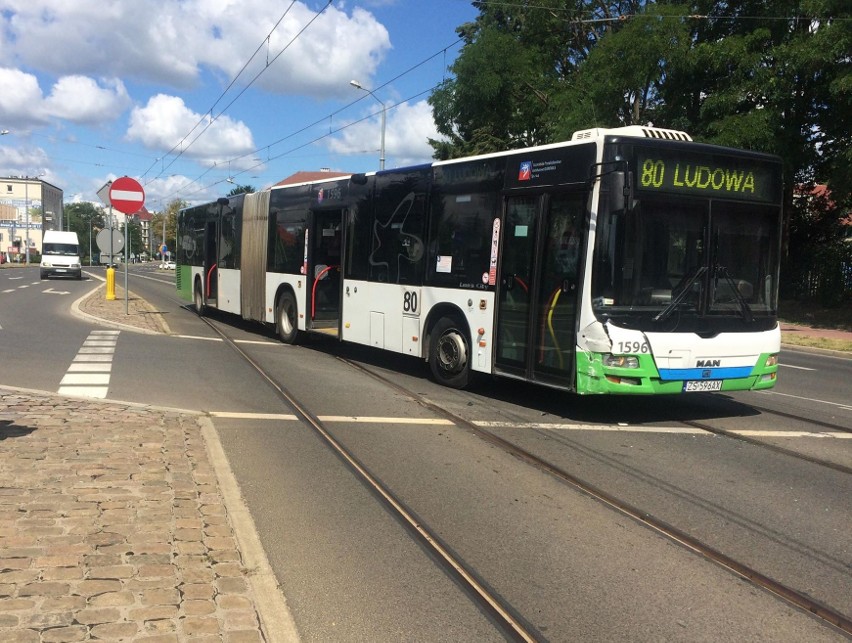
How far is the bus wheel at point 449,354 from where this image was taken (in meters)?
9.50

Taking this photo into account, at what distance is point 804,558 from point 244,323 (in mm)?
16429

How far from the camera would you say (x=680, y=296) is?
24.8 feet

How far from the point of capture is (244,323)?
19.2 metres

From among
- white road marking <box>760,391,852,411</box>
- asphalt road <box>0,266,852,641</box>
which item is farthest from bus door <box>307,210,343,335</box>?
white road marking <box>760,391,852,411</box>

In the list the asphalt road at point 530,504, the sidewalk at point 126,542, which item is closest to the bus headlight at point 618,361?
the asphalt road at point 530,504

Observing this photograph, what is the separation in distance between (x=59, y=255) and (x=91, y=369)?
35746 mm

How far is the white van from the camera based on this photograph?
4141cm

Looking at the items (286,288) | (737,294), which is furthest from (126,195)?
(737,294)

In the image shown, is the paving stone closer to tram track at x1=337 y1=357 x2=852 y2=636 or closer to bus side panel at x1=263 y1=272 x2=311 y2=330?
tram track at x1=337 y1=357 x2=852 y2=636

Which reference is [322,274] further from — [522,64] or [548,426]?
[522,64]

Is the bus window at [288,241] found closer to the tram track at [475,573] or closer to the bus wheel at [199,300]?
the bus wheel at [199,300]

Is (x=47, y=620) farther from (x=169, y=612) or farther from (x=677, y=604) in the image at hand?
(x=677, y=604)

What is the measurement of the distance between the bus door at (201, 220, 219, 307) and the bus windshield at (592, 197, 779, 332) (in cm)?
1333

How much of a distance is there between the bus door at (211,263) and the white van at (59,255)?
86.3ft
